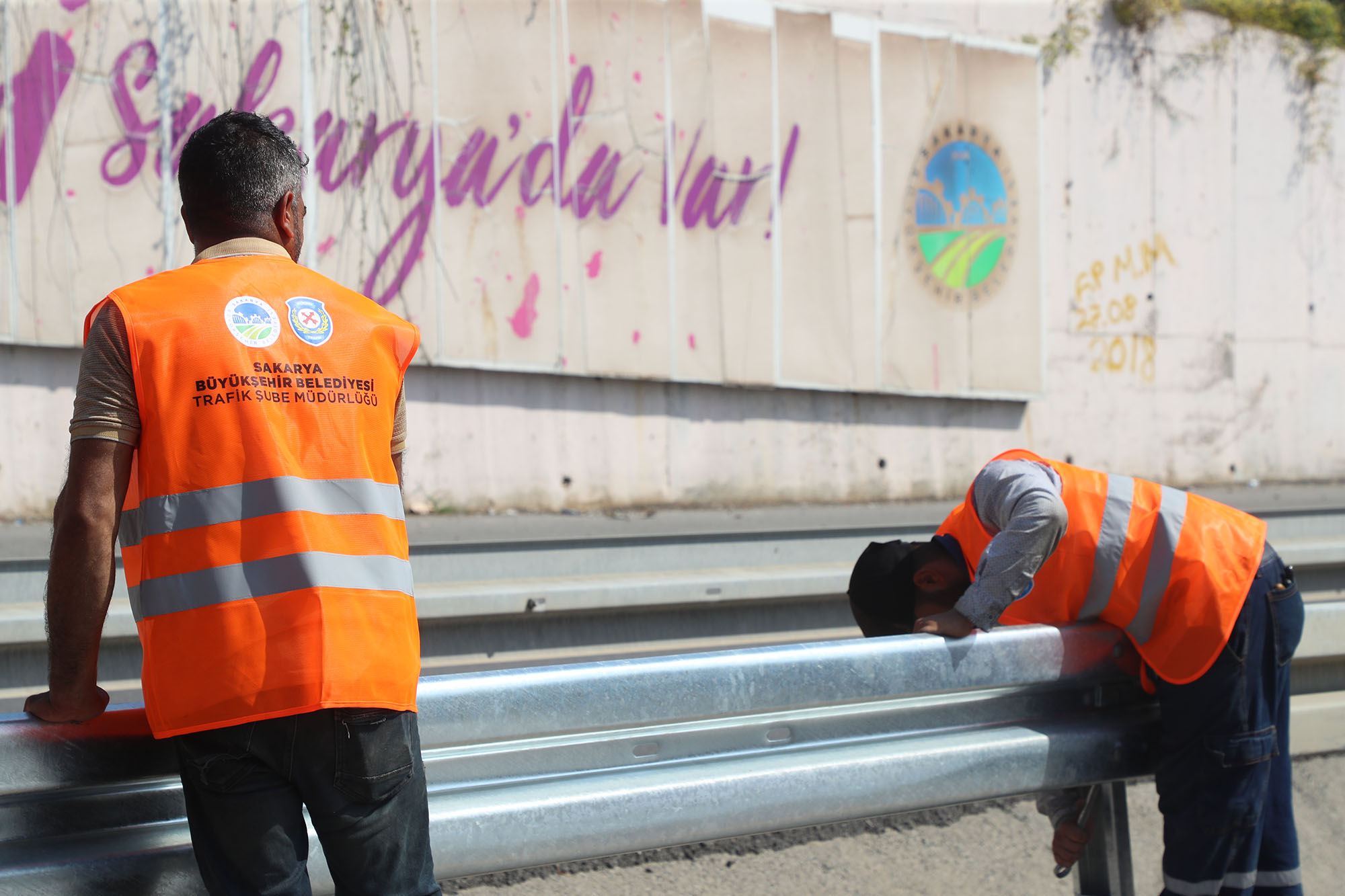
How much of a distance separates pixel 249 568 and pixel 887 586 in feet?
5.78

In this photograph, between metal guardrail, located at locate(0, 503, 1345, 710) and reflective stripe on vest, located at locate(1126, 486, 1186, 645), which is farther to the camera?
metal guardrail, located at locate(0, 503, 1345, 710)

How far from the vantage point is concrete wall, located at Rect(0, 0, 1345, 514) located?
857 cm

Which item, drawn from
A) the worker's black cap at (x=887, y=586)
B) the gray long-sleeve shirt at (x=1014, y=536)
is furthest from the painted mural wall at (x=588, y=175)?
the gray long-sleeve shirt at (x=1014, y=536)

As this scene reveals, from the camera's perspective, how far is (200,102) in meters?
7.54

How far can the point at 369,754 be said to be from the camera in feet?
5.27

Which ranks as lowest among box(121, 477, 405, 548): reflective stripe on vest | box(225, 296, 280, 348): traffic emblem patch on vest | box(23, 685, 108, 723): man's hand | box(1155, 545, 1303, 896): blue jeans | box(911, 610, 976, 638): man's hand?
box(1155, 545, 1303, 896): blue jeans

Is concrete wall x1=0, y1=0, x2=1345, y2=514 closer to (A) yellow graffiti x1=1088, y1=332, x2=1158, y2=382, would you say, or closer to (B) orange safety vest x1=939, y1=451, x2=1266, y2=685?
(A) yellow graffiti x1=1088, y1=332, x2=1158, y2=382

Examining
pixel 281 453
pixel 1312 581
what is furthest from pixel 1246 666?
pixel 1312 581

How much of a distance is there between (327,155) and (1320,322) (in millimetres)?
10126

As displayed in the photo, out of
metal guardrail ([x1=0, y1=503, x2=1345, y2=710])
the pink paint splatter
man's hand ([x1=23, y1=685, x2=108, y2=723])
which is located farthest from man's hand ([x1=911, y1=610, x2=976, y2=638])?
the pink paint splatter

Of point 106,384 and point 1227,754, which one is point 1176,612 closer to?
point 1227,754

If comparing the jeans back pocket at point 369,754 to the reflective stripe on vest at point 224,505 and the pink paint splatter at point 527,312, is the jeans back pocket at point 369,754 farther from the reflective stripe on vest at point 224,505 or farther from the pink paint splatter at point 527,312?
the pink paint splatter at point 527,312

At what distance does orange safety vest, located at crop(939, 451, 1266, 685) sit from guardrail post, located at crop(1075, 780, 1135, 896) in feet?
1.12

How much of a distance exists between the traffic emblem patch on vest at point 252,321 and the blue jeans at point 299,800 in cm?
55
